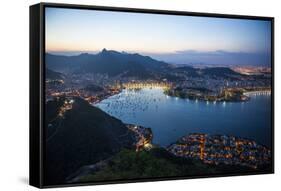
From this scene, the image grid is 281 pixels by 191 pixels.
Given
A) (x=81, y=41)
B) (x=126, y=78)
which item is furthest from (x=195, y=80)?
(x=81, y=41)

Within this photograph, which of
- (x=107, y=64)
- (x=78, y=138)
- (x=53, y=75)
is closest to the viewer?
(x=53, y=75)

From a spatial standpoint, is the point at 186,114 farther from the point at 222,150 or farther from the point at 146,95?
the point at 222,150

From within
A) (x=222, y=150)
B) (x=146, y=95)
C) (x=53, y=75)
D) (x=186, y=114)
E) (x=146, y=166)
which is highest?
(x=53, y=75)

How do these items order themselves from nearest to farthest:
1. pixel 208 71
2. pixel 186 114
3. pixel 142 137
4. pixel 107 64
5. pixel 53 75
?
pixel 53 75, pixel 107 64, pixel 142 137, pixel 186 114, pixel 208 71

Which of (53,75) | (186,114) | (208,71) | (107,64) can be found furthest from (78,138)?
(208,71)

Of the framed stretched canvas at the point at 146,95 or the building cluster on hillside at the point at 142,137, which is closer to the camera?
the framed stretched canvas at the point at 146,95

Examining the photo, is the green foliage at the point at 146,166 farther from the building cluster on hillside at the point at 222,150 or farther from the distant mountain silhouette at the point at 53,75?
the distant mountain silhouette at the point at 53,75

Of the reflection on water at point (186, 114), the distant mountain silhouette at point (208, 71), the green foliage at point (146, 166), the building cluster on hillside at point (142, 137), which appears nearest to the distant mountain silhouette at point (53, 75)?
the reflection on water at point (186, 114)

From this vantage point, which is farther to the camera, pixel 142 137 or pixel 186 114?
pixel 186 114
